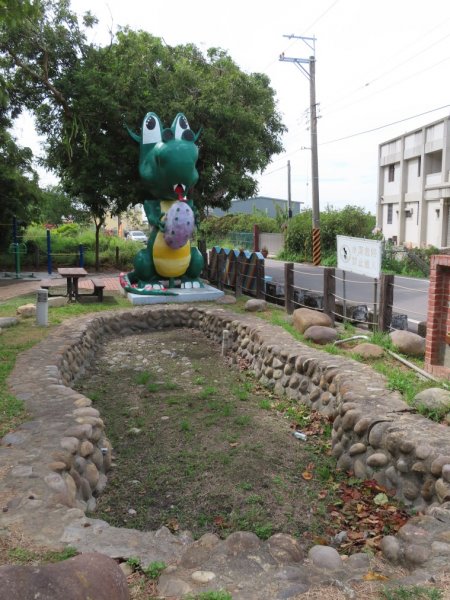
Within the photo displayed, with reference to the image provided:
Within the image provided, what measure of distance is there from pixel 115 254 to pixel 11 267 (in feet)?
12.9

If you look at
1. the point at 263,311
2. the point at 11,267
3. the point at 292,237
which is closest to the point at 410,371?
the point at 263,311

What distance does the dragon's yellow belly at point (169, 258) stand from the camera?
1118cm

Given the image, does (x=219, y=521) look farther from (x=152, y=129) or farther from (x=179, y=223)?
(x=152, y=129)

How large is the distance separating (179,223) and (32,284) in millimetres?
6445

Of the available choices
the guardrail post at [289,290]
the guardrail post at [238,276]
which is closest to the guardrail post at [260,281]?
the guardrail post at [238,276]

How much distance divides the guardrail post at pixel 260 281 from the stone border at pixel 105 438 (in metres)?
3.78

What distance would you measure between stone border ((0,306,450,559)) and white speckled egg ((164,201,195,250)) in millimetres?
4074

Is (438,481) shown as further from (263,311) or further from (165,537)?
(263,311)

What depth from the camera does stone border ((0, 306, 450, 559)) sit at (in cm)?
323

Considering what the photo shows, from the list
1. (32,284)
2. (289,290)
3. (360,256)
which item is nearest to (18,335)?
(289,290)

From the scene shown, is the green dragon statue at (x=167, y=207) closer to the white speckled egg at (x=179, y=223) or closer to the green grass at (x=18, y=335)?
the white speckled egg at (x=179, y=223)

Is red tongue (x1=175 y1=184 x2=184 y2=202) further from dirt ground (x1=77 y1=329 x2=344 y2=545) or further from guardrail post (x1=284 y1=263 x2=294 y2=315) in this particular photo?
dirt ground (x1=77 y1=329 x2=344 y2=545)

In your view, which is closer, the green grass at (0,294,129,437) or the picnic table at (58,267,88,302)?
the green grass at (0,294,129,437)

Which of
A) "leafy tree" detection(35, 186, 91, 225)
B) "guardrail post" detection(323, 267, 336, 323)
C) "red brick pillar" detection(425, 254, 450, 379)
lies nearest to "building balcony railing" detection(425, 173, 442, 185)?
"guardrail post" detection(323, 267, 336, 323)
